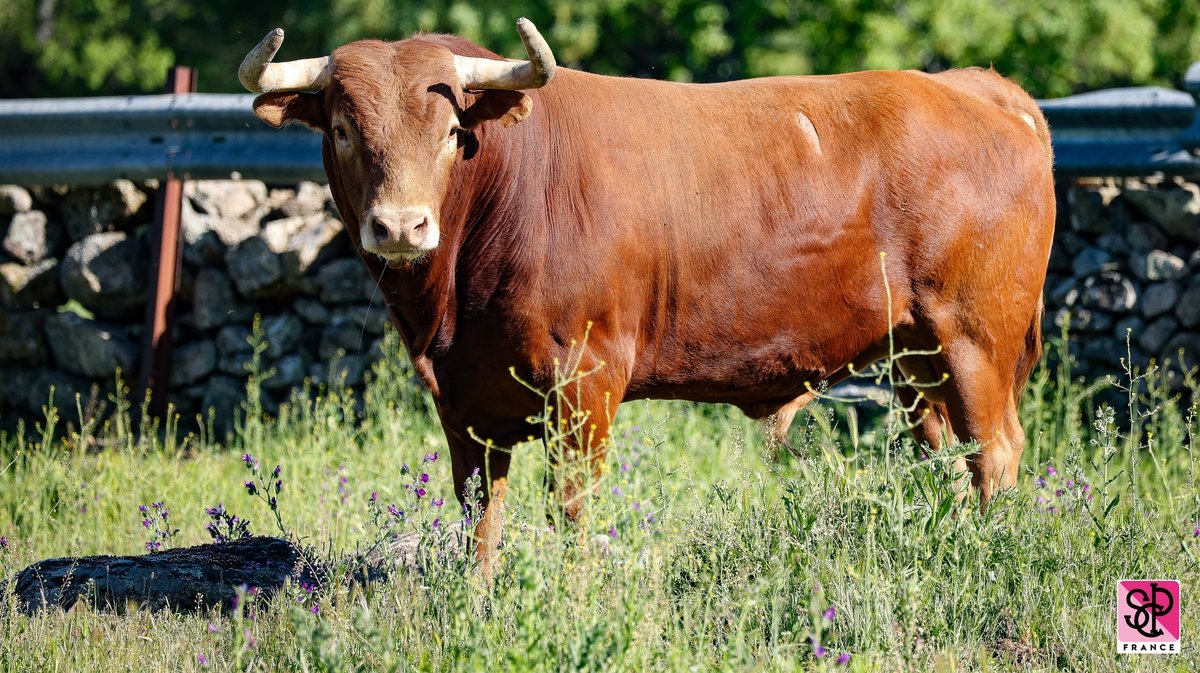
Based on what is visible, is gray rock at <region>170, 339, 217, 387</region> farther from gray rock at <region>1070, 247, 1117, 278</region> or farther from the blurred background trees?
the blurred background trees

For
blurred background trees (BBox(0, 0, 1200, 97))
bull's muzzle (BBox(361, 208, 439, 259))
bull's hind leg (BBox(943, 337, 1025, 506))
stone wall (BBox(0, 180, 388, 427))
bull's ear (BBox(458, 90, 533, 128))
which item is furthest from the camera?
blurred background trees (BBox(0, 0, 1200, 97))

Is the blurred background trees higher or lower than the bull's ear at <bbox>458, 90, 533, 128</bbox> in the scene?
higher

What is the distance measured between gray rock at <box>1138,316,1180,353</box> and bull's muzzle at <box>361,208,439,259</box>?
5.08 metres

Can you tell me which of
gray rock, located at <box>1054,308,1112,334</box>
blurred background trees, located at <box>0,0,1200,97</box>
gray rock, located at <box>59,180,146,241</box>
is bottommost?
gray rock, located at <box>1054,308,1112,334</box>

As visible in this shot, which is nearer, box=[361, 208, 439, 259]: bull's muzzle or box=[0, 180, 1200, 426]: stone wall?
box=[361, 208, 439, 259]: bull's muzzle

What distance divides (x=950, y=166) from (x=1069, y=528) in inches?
63.4

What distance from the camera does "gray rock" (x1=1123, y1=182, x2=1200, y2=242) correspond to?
24.8ft

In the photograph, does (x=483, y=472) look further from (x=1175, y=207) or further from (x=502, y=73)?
(x=1175, y=207)

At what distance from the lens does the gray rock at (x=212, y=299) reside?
831cm

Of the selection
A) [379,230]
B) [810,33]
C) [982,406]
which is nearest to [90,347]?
[379,230]

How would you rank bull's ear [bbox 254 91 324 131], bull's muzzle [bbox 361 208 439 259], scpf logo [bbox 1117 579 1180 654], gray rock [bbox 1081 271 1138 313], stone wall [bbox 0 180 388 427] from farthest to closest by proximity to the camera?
stone wall [bbox 0 180 388 427]
gray rock [bbox 1081 271 1138 313]
bull's ear [bbox 254 91 324 131]
bull's muzzle [bbox 361 208 439 259]
scpf logo [bbox 1117 579 1180 654]

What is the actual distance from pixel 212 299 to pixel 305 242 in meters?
0.74

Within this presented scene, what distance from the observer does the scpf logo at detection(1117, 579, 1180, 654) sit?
3.83 meters

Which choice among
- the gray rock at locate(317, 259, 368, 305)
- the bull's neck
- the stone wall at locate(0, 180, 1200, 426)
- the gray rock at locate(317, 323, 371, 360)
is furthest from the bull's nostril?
the gray rock at locate(317, 323, 371, 360)
